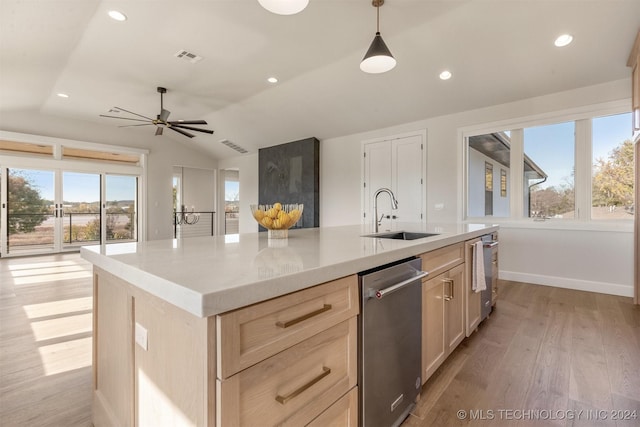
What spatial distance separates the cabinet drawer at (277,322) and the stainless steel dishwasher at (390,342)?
150 mm

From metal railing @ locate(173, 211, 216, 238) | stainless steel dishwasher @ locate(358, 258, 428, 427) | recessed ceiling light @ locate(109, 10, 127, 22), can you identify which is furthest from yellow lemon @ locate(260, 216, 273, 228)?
metal railing @ locate(173, 211, 216, 238)

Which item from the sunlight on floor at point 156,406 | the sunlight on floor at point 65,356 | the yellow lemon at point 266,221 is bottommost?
the sunlight on floor at point 65,356

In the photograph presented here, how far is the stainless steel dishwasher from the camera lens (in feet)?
3.78

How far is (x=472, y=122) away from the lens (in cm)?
459

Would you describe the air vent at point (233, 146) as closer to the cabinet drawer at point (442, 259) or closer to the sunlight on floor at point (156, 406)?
the cabinet drawer at point (442, 259)

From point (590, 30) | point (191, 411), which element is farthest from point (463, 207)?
point (191, 411)

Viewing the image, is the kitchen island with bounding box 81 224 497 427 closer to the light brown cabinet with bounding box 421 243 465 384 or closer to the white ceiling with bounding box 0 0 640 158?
the light brown cabinet with bounding box 421 243 465 384

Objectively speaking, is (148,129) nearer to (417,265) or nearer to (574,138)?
(417,265)

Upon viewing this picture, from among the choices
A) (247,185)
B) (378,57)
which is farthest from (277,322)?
(247,185)

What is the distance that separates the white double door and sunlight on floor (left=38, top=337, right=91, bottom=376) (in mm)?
3904

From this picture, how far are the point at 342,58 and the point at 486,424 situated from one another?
13.5 feet

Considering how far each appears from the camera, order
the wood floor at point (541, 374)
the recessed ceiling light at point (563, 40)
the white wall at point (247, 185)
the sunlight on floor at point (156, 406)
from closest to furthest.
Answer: the sunlight on floor at point (156, 406)
the wood floor at point (541, 374)
the recessed ceiling light at point (563, 40)
the white wall at point (247, 185)

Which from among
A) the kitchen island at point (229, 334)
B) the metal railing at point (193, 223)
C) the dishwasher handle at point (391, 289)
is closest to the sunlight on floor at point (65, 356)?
the kitchen island at point (229, 334)

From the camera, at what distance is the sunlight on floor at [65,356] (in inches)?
78.8
